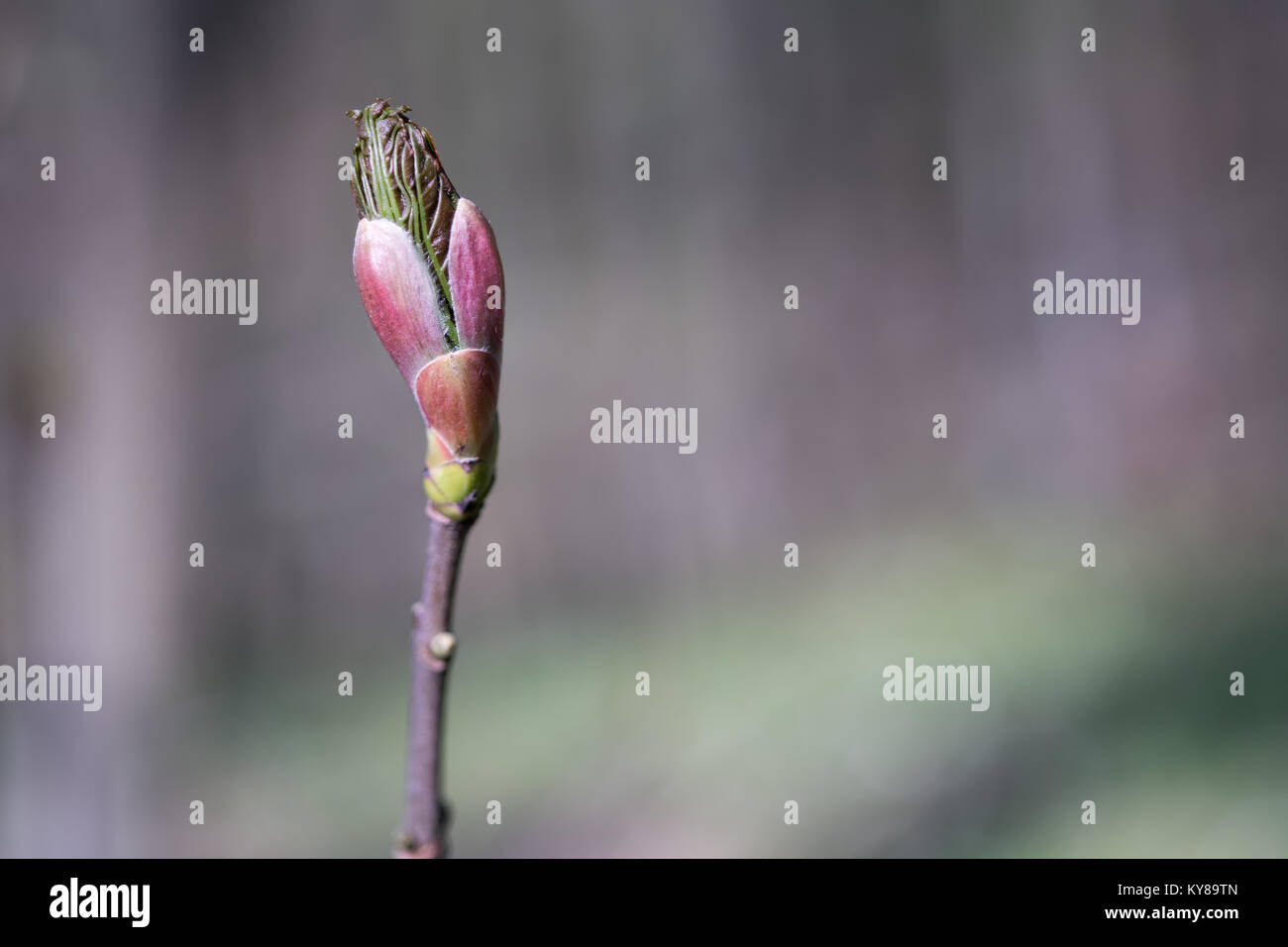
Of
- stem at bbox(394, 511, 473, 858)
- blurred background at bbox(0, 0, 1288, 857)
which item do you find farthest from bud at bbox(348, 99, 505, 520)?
blurred background at bbox(0, 0, 1288, 857)

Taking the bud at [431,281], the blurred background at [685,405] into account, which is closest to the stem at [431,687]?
the bud at [431,281]

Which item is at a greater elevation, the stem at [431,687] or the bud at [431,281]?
the bud at [431,281]

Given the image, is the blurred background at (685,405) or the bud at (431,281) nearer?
the bud at (431,281)

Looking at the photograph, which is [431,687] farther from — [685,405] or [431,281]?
[685,405]

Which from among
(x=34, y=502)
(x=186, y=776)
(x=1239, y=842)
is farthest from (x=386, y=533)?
(x=1239, y=842)

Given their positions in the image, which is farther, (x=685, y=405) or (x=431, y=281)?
(x=685, y=405)

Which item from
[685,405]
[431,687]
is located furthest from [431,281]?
[685,405]

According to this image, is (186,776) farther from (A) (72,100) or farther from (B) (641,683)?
(A) (72,100)

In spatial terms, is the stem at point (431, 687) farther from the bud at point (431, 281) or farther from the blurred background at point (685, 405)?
the blurred background at point (685, 405)
